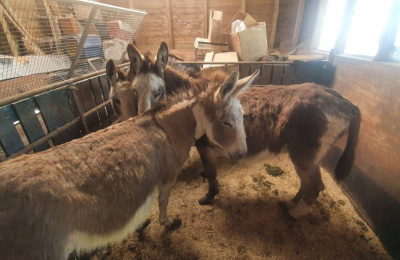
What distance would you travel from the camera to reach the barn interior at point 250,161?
2.17m

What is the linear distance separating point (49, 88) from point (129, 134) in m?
1.84

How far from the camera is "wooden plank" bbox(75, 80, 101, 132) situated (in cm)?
295

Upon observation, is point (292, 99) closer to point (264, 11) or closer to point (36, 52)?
point (36, 52)

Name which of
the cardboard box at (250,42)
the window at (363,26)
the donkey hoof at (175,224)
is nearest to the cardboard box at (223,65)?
the cardboard box at (250,42)

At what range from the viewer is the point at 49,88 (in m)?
2.44

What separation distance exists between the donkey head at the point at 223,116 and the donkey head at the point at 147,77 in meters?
0.79

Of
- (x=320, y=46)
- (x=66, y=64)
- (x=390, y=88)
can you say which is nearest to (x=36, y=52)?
(x=66, y=64)

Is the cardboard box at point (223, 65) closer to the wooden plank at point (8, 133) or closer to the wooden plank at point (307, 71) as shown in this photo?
the wooden plank at point (307, 71)

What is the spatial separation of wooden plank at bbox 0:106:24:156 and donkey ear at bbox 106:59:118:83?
46.5 inches

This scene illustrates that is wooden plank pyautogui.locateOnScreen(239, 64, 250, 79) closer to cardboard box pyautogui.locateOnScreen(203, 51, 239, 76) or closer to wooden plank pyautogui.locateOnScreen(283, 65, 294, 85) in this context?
cardboard box pyautogui.locateOnScreen(203, 51, 239, 76)

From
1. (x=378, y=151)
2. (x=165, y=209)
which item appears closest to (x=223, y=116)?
(x=165, y=209)

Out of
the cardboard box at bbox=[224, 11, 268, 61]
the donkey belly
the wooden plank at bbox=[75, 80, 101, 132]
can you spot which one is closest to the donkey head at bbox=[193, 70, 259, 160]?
the donkey belly

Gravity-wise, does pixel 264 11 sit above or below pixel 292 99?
above

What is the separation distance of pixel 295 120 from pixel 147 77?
209 centimetres
